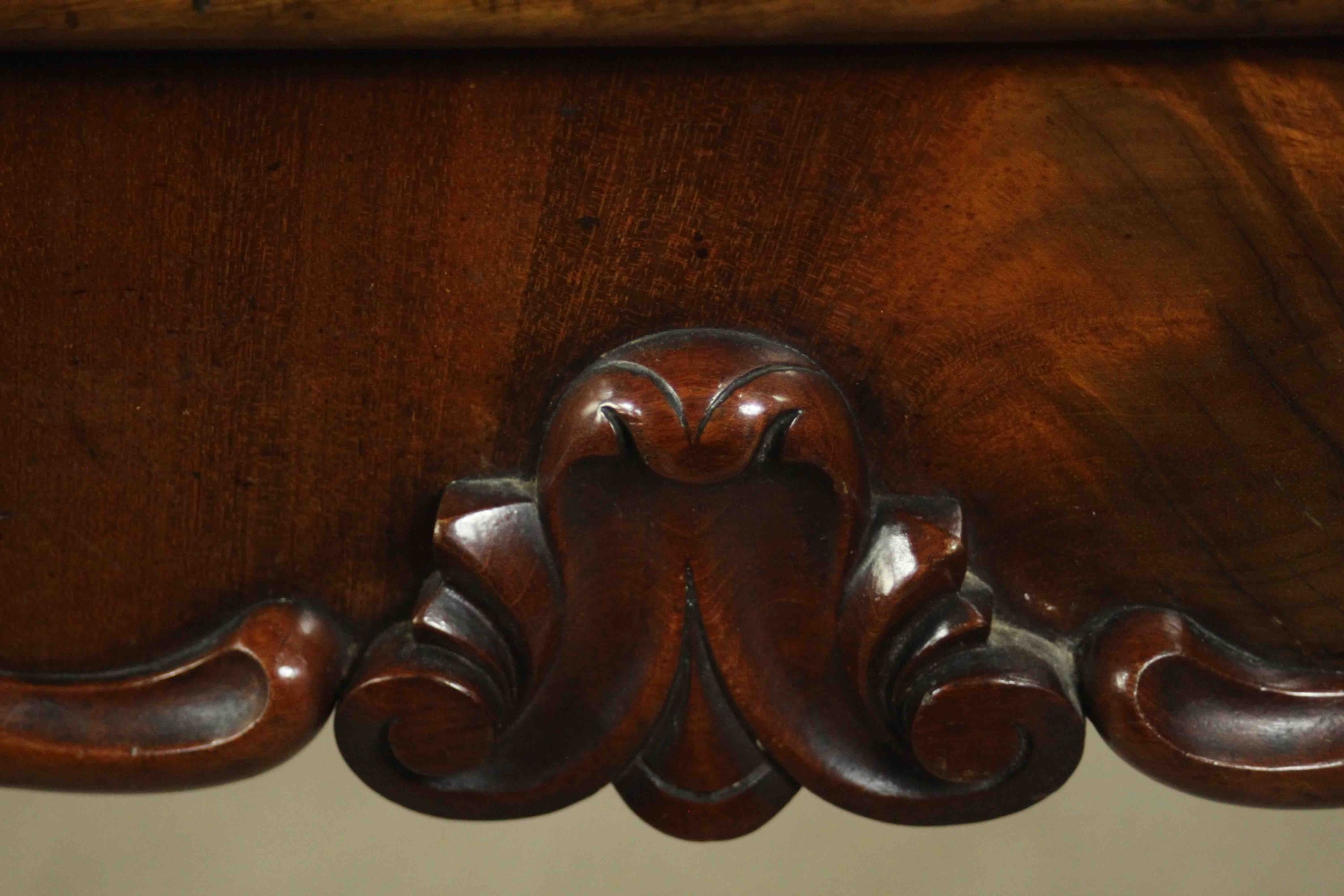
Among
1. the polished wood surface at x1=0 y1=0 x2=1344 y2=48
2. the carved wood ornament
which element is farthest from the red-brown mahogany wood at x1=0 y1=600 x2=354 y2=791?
the polished wood surface at x1=0 y1=0 x2=1344 y2=48

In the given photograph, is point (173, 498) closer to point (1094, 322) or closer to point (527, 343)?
point (527, 343)

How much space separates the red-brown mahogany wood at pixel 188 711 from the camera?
0.40m

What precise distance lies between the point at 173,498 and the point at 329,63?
123mm

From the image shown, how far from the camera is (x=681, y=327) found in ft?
1.23

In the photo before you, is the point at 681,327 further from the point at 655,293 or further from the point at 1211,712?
the point at 1211,712

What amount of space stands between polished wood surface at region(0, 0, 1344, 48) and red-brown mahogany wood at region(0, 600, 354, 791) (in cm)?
16

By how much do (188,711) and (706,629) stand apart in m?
0.14

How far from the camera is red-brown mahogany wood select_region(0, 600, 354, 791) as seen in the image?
404 mm

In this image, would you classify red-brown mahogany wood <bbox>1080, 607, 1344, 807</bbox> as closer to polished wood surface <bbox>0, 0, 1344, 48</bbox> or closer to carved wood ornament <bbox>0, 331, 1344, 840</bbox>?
carved wood ornament <bbox>0, 331, 1344, 840</bbox>

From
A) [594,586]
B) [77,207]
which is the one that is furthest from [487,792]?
[77,207]

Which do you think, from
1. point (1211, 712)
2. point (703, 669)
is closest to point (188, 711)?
point (703, 669)

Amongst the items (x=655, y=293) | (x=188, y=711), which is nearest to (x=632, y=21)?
(x=655, y=293)

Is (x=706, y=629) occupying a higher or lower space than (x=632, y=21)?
lower

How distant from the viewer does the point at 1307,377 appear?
1.20 ft
